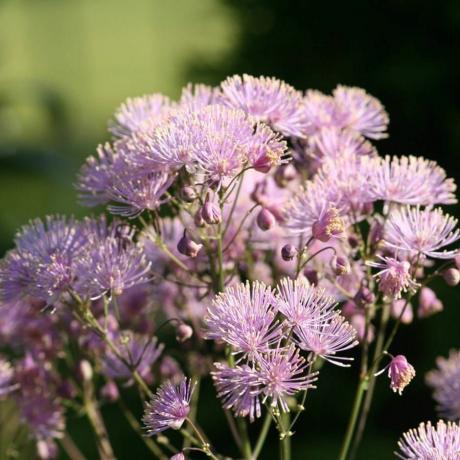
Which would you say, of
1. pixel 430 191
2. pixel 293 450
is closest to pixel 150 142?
pixel 430 191

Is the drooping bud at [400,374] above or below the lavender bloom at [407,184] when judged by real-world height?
below

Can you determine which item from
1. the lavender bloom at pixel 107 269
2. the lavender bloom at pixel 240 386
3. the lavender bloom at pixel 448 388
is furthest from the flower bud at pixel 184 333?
the lavender bloom at pixel 448 388

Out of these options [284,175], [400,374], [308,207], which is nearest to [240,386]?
[400,374]

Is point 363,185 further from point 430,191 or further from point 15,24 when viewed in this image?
point 15,24

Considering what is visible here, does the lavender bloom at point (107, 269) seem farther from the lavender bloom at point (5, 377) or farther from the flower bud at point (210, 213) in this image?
the lavender bloom at point (5, 377)

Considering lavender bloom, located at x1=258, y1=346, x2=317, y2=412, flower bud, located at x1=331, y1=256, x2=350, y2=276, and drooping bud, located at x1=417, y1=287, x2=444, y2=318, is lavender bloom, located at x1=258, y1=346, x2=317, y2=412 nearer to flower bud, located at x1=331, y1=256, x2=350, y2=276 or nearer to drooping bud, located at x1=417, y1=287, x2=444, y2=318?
flower bud, located at x1=331, y1=256, x2=350, y2=276

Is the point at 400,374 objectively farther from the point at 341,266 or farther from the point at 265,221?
the point at 265,221
